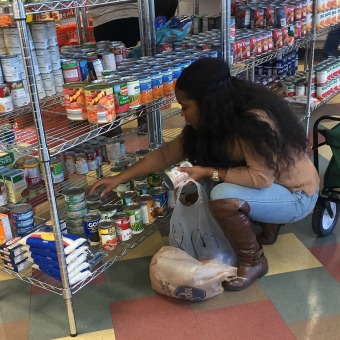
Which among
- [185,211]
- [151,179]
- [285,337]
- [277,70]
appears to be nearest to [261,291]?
[285,337]

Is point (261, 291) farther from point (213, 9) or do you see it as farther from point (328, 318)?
point (213, 9)

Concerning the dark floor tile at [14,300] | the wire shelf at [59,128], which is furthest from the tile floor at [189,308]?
the wire shelf at [59,128]

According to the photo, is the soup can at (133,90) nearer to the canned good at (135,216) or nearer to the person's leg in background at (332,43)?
the canned good at (135,216)

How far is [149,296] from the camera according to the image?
212cm

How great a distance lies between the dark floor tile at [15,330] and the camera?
193 cm

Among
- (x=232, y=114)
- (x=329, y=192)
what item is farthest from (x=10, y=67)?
(x=329, y=192)

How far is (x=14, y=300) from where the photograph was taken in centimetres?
215

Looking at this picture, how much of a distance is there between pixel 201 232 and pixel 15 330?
884 mm

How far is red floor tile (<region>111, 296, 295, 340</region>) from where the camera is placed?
188 cm

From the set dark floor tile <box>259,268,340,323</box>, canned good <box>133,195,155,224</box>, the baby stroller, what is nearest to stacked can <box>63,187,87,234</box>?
canned good <box>133,195,155,224</box>

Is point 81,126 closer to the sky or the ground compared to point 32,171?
closer to the sky

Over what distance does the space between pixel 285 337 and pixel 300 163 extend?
712 millimetres

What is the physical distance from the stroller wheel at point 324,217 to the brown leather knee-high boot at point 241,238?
16.0 inches

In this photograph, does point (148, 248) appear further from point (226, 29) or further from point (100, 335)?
point (226, 29)
